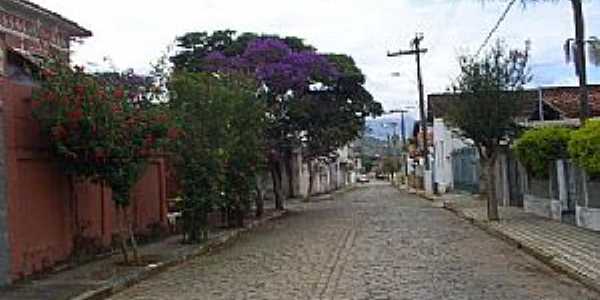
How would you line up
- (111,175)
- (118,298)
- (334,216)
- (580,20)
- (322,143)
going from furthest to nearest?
(322,143), (334,216), (580,20), (111,175), (118,298)

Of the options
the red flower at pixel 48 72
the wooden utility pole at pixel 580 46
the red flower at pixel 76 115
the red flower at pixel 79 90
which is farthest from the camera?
the wooden utility pole at pixel 580 46

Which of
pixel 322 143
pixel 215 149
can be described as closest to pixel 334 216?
pixel 322 143

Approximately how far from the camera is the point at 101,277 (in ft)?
52.6

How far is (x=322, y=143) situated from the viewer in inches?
1689

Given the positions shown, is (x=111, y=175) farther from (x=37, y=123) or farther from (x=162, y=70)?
(x=162, y=70)

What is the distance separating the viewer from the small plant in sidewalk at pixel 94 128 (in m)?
16.1

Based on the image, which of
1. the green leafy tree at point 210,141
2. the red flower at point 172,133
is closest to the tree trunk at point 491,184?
the green leafy tree at point 210,141

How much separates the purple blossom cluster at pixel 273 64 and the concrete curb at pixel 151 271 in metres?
9.75

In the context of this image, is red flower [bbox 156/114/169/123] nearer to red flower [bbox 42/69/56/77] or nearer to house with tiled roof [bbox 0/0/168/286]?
house with tiled roof [bbox 0/0/168/286]

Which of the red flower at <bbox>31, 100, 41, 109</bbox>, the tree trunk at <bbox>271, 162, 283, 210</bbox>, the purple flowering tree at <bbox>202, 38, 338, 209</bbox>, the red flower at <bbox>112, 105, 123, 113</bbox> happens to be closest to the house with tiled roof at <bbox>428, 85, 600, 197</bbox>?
the purple flowering tree at <bbox>202, 38, 338, 209</bbox>

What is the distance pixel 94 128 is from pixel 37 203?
1.79m

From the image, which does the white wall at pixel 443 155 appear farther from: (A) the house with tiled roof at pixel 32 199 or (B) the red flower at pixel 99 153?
(B) the red flower at pixel 99 153

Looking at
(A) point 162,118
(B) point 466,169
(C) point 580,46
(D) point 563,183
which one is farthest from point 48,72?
(B) point 466,169

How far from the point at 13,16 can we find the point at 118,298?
38.3ft
